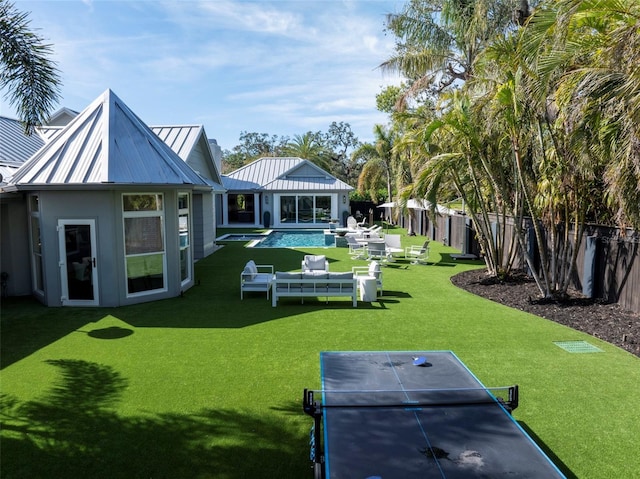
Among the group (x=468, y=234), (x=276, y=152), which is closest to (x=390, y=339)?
(x=468, y=234)

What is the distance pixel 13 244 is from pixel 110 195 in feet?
12.0

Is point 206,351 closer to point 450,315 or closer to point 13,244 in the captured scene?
point 450,315

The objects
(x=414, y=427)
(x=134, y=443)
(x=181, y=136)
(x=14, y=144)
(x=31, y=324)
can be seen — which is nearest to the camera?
(x=414, y=427)

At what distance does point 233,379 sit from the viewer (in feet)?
22.1

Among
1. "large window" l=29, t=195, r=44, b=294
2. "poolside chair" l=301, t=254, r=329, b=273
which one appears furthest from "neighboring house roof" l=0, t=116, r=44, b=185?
"poolside chair" l=301, t=254, r=329, b=273

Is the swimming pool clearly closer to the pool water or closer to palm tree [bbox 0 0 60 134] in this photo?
the pool water

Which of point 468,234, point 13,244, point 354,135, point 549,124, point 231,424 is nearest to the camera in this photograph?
point 231,424

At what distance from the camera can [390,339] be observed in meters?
8.68

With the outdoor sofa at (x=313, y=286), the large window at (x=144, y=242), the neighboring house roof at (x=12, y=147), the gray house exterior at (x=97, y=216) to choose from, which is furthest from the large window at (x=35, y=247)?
the outdoor sofa at (x=313, y=286)

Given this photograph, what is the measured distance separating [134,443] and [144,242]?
7.25 meters

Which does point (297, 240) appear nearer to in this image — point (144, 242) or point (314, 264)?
point (314, 264)

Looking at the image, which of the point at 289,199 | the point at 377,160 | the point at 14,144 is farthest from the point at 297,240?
the point at 14,144

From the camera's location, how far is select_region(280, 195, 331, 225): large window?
35562 millimetres

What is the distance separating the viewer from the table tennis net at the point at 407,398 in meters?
4.47
